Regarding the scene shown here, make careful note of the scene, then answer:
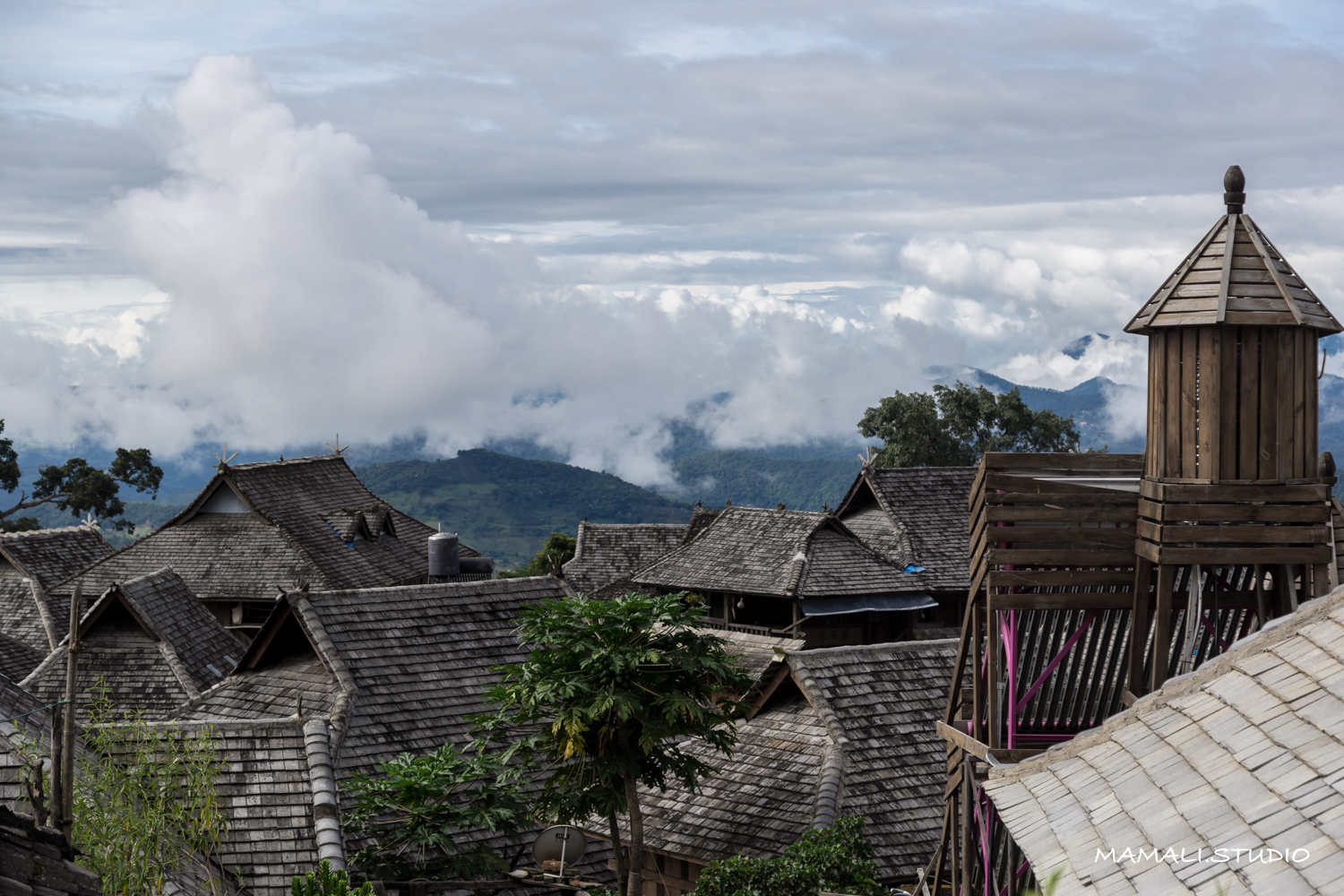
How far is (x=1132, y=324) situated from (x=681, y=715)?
6.05m

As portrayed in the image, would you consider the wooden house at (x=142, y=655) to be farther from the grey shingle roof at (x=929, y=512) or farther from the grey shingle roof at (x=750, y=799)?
the grey shingle roof at (x=929, y=512)

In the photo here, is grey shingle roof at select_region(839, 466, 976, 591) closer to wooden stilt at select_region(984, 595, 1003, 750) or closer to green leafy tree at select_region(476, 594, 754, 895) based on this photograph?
green leafy tree at select_region(476, 594, 754, 895)

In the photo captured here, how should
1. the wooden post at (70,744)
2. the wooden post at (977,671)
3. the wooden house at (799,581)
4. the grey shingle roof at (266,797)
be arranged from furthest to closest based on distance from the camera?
the wooden house at (799,581) → the grey shingle roof at (266,797) → the wooden post at (977,671) → the wooden post at (70,744)

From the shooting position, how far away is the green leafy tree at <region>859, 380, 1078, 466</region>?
191 ft

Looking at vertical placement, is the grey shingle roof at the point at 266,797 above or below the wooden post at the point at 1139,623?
below

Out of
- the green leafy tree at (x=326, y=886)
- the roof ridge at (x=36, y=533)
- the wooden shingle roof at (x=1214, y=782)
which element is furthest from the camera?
the roof ridge at (x=36, y=533)

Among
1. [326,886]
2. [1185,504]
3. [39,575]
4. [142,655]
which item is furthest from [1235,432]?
[39,575]

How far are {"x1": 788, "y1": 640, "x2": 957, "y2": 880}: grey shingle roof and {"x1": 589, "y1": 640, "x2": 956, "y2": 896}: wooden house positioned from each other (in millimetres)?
18

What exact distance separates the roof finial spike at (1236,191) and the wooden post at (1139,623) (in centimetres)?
306

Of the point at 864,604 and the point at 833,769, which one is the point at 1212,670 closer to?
the point at 833,769

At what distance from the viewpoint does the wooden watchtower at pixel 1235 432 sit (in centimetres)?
979

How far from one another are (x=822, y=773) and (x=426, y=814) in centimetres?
534

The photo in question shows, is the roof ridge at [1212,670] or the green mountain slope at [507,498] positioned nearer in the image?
the roof ridge at [1212,670]

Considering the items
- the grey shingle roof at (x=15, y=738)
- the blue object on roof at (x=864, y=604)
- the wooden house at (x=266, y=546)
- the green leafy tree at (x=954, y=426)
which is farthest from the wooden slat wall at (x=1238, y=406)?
the green leafy tree at (x=954, y=426)
